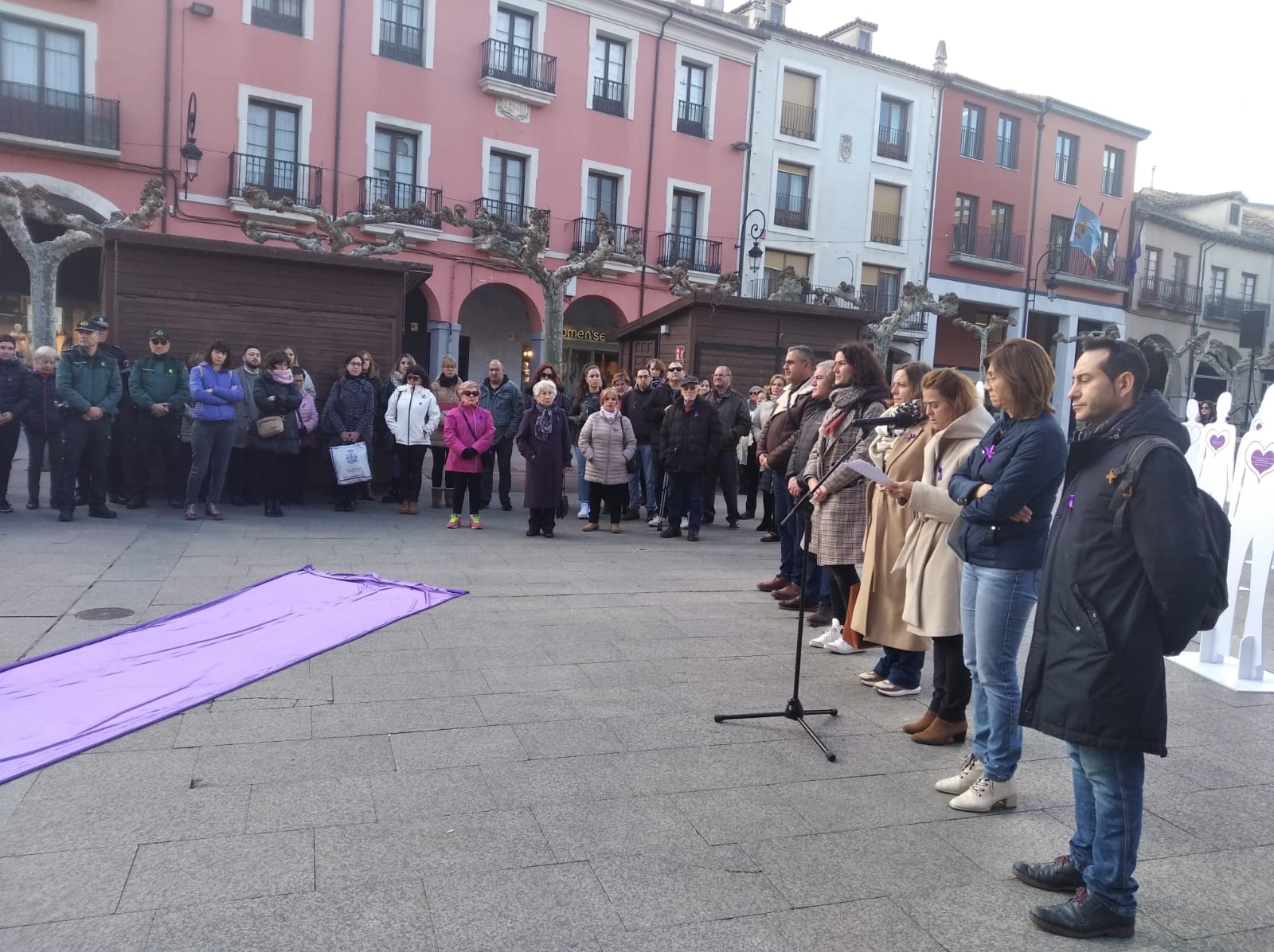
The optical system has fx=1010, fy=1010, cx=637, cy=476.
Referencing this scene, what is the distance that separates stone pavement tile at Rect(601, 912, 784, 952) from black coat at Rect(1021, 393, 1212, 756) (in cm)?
104

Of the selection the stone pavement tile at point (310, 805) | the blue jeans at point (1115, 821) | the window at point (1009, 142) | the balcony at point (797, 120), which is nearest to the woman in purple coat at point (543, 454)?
the stone pavement tile at point (310, 805)

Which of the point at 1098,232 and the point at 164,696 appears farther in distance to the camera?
the point at 1098,232

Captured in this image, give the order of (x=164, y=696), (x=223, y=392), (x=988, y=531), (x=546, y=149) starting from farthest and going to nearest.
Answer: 1. (x=546, y=149)
2. (x=223, y=392)
3. (x=164, y=696)
4. (x=988, y=531)

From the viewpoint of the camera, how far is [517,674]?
5434mm

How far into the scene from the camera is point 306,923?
290 centimetres

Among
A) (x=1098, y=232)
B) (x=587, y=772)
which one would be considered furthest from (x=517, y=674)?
(x=1098, y=232)

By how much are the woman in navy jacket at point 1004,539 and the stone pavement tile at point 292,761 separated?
7.76ft

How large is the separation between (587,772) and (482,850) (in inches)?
31.0

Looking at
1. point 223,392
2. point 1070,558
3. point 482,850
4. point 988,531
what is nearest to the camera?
point 1070,558

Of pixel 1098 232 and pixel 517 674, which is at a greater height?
pixel 1098 232

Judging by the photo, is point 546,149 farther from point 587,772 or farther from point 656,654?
point 587,772

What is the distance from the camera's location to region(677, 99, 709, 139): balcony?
27594 mm

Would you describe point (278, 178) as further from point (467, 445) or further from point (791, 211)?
point (791, 211)

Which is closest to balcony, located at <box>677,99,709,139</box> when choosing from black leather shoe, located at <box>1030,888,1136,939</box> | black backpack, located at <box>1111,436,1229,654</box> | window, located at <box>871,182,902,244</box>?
window, located at <box>871,182,902,244</box>
